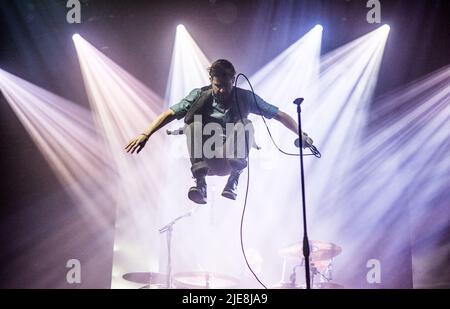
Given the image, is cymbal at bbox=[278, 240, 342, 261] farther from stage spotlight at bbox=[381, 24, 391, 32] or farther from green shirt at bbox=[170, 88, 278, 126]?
stage spotlight at bbox=[381, 24, 391, 32]

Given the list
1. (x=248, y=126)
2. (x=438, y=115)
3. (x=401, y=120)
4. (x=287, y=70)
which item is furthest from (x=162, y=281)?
(x=438, y=115)

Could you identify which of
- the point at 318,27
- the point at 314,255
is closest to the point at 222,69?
the point at 314,255

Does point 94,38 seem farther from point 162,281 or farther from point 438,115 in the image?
point 438,115

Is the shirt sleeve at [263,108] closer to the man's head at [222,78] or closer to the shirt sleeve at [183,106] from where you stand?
the man's head at [222,78]

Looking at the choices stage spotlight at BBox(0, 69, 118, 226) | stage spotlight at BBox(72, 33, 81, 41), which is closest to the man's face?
stage spotlight at BBox(0, 69, 118, 226)

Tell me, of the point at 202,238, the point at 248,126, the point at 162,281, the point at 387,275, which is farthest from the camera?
the point at 202,238

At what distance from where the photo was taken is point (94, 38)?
5773 millimetres

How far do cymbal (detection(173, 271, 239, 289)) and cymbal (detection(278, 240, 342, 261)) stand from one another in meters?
0.68

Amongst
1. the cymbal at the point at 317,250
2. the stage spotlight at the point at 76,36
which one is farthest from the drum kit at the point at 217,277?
the stage spotlight at the point at 76,36

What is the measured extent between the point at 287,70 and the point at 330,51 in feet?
1.99

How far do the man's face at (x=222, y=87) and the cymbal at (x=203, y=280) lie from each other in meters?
1.76

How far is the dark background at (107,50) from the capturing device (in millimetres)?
5391

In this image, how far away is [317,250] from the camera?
4578 millimetres

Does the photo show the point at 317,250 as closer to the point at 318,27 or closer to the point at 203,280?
the point at 203,280
